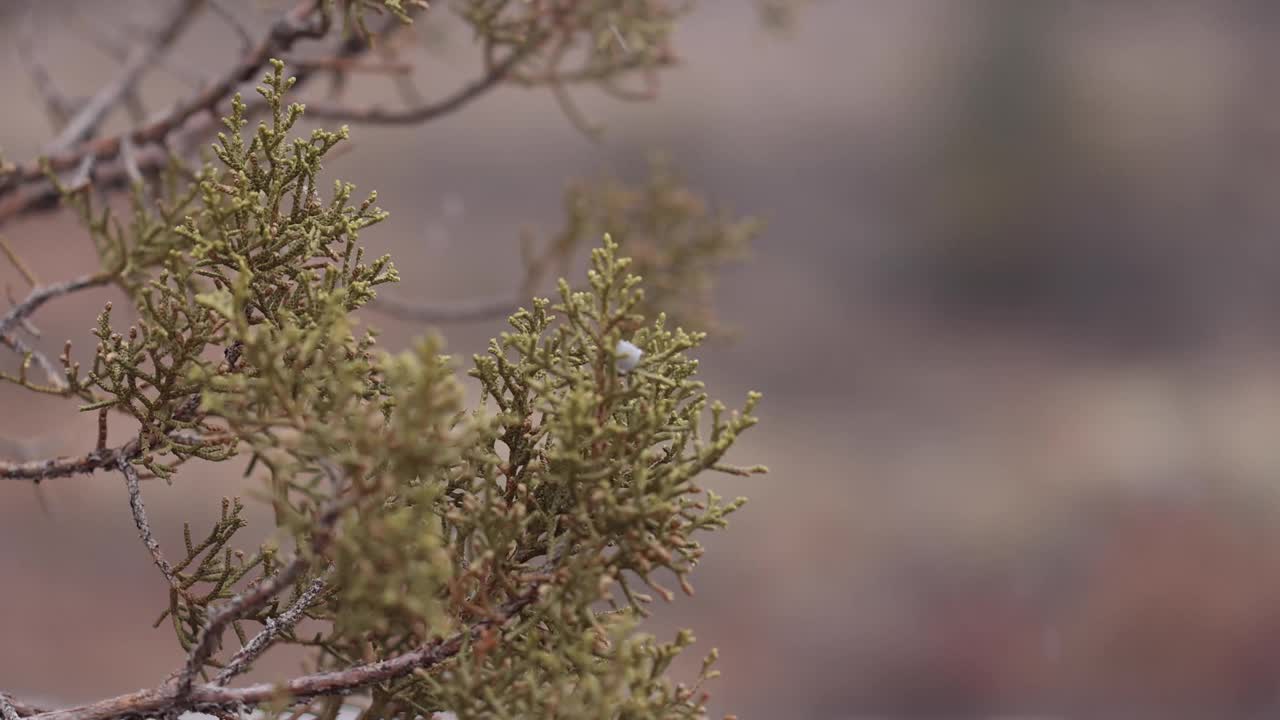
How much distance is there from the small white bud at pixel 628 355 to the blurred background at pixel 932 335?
152 centimetres

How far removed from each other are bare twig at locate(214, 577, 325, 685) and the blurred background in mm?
1486

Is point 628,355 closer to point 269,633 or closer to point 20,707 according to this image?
point 269,633

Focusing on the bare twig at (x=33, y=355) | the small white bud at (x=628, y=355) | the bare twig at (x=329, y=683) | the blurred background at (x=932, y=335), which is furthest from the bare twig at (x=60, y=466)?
the blurred background at (x=932, y=335)

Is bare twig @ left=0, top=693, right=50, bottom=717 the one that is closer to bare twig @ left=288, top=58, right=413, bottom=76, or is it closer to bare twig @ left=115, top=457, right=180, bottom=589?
bare twig @ left=115, top=457, right=180, bottom=589

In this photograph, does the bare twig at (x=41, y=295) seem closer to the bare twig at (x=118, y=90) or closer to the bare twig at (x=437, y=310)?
the bare twig at (x=118, y=90)

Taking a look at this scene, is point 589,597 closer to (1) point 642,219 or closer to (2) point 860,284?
(1) point 642,219

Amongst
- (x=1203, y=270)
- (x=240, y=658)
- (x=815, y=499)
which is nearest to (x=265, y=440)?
(x=240, y=658)

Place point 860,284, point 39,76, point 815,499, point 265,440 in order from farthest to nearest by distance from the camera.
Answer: point 860,284, point 815,499, point 39,76, point 265,440

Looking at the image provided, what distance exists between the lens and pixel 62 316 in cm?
185

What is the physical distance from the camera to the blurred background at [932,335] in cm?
185

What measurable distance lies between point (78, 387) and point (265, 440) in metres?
0.14

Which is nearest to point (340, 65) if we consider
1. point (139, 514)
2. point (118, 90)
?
point (118, 90)

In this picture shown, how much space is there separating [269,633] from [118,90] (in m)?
0.59

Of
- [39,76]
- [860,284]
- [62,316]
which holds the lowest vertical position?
[39,76]
